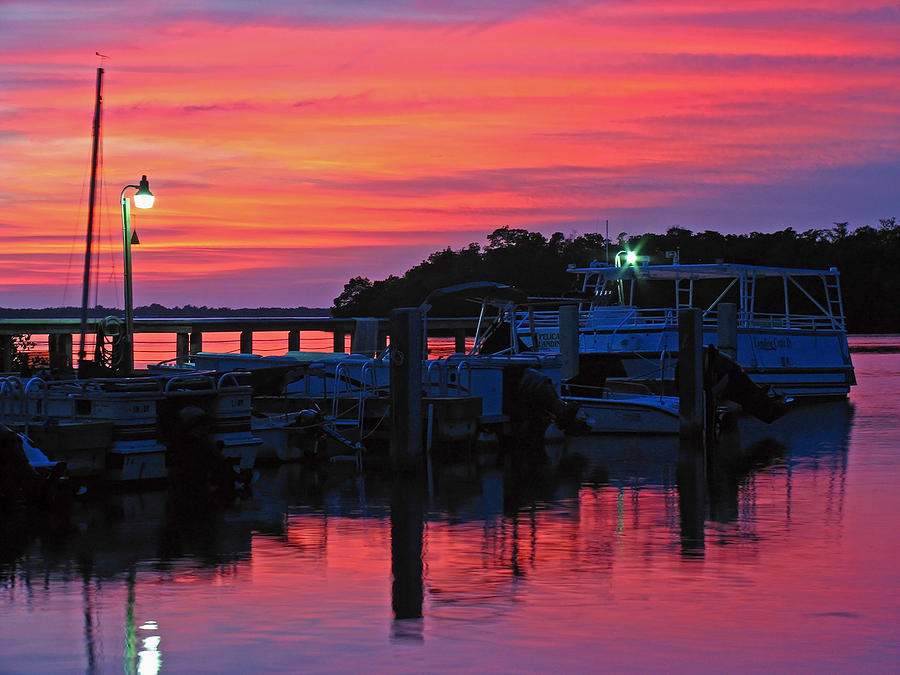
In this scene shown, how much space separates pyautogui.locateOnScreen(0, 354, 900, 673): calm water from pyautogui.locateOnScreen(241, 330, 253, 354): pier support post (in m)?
21.7

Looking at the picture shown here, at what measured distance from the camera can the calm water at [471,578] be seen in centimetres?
945

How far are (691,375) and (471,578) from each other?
12069 millimetres

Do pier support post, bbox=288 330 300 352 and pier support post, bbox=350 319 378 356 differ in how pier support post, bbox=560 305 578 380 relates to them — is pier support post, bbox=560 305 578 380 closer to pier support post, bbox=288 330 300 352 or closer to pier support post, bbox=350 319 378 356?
pier support post, bbox=350 319 378 356

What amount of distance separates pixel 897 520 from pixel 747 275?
22.8 meters

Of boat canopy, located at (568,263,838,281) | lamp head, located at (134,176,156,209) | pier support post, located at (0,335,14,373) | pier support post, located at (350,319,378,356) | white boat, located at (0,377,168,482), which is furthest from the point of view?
boat canopy, located at (568,263,838,281)

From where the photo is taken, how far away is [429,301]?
24.2 meters

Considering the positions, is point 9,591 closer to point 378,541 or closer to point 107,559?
point 107,559

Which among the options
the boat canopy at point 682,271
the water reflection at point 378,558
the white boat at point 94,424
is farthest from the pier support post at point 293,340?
the white boat at point 94,424

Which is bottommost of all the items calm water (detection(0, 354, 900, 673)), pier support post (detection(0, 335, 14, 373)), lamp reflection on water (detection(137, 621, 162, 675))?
lamp reflection on water (detection(137, 621, 162, 675))

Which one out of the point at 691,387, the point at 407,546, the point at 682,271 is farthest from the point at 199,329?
the point at 407,546

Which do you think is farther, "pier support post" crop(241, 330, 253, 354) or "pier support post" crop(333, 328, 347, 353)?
"pier support post" crop(333, 328, 347, 353)

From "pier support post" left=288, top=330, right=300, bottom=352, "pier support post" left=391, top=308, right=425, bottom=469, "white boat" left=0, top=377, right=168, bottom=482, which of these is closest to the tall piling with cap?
"pier support post" left=391, top=308, right=425, bottom=469

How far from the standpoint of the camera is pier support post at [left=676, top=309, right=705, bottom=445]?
23234 millimetres

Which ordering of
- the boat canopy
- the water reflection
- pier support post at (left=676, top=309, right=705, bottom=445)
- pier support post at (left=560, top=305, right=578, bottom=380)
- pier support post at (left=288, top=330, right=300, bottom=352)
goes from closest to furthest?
1. the water reflection
2. pier support post at (left=676, top=309, right=705, bottom=445)
3. pier support post at (left=560, top=305, right=578, bottom=380)
4. the boat canopy
5. pier support post at (left=288, top=330, right=300, bottom=352)
